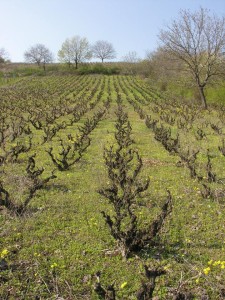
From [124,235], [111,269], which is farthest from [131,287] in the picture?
[124,235]

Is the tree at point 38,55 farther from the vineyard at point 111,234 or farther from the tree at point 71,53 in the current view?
the vineyard at point 111,234

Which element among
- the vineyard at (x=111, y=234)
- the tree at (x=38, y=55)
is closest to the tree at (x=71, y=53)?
the tree at (x=38, y=55)

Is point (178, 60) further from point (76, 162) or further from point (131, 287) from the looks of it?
point (131, 287)

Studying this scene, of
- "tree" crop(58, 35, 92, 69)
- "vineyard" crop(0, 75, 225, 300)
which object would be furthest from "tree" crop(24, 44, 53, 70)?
"vineyard" crop(0, 75, 225, 300)

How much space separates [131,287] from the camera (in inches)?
195

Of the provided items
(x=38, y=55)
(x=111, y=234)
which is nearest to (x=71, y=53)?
(x=38, y=55)

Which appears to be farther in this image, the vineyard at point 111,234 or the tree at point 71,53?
the tree at point 71,53

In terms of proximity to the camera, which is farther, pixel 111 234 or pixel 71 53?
pixel 71 53

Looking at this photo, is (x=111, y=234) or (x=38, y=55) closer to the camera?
(x=111, y=234)

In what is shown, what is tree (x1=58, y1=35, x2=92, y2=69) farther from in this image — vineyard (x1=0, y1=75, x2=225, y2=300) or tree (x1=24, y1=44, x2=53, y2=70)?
vineyard (x1=0, y1=75, x2=225, y2=300)

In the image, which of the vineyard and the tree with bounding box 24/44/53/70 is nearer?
the vineyard

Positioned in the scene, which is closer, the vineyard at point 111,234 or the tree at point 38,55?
the vineyard at point 111,234

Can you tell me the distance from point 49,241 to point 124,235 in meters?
1.46

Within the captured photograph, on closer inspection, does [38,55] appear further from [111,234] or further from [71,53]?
[111,234]
